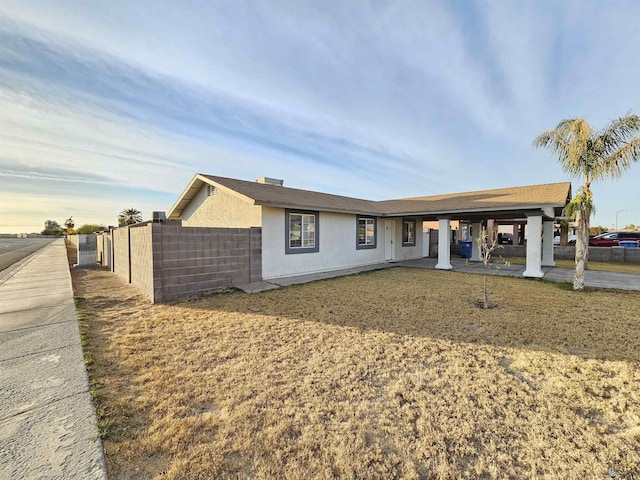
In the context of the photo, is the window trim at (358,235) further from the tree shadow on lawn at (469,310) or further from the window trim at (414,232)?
the tree shadow on lawn at (469,310)

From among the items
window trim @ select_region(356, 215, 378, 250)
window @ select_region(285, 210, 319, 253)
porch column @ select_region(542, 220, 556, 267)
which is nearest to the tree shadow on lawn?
window @ select_region(285, 210, 319, 253)

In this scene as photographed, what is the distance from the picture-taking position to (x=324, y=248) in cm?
1190

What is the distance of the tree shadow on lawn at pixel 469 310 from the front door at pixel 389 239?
228 inches

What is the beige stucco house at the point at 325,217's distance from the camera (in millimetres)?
10070

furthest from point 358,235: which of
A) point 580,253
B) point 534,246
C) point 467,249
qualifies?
point 467,249

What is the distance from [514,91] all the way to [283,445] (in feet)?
48.7

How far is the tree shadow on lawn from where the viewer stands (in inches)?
184

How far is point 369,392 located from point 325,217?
913 cm

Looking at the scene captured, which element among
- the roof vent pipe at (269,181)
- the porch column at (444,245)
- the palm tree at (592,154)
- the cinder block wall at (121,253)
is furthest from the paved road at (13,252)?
the palm tree at (592,154)

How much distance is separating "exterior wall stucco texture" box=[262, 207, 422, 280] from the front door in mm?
278

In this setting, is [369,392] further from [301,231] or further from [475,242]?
[475,242]

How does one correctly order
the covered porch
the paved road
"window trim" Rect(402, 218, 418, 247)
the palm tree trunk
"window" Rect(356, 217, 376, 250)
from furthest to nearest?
the paved road < "window trim" Rect(402, 218, 418, 247) < "window" Rect(356, 217, 376, 250) < the covered porch < the palm tree trunk

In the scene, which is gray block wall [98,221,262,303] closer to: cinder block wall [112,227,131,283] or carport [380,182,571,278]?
cinder block wall [112,227,131,283]

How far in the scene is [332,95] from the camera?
12.3 meters
